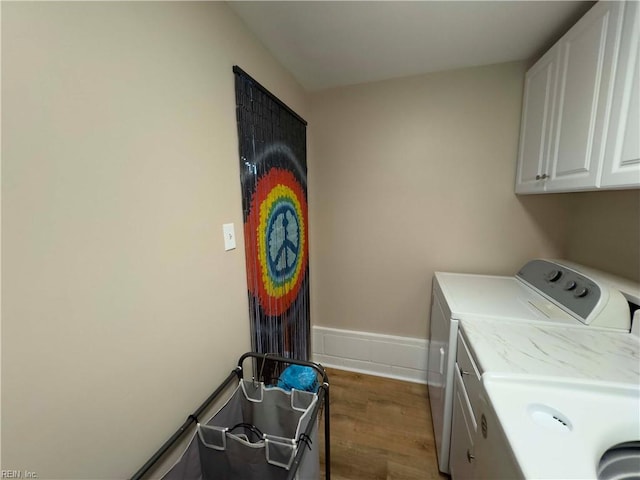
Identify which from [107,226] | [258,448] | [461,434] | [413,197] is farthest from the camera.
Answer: [413,197]

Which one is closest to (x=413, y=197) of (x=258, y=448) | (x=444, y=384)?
(x=444, y=384)

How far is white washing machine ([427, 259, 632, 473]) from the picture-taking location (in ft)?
3.56

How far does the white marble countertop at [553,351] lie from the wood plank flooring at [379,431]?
97 cm

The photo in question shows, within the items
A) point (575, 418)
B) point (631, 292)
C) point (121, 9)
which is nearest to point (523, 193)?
point (631, 292)

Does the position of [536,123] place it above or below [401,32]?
below

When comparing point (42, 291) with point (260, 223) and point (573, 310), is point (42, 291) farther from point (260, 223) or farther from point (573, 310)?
point (573, 310)

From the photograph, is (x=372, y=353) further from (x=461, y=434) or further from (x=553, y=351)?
(x=553, y=351)

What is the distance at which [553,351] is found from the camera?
93cm

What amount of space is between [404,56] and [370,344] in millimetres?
2197

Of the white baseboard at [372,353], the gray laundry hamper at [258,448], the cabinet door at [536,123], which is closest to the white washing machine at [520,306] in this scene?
the white baseboard at [372,353]

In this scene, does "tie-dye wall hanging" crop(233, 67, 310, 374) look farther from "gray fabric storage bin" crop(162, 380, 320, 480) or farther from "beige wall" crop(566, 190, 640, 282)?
"beige wall" crop(566, 190, 640, 282)

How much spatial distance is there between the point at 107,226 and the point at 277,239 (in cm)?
97

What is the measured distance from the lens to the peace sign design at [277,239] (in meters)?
1.41

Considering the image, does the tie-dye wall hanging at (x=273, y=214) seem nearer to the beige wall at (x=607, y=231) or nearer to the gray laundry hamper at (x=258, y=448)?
the gray laundry hamper at (x=258, y=448)
